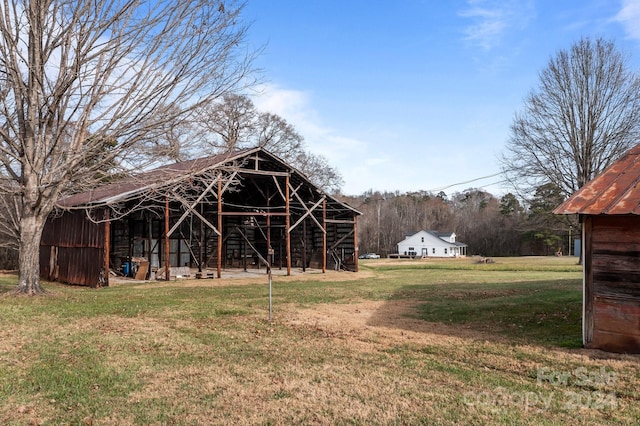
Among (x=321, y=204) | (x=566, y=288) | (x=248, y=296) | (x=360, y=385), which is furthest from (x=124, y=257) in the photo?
(x=360, y=385)

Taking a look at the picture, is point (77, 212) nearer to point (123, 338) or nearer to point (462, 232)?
point (123, 338)

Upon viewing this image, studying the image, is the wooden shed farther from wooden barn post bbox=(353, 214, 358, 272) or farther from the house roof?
wooden barn post bbox=(353, 214, 358, 272)

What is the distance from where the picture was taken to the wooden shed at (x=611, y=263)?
6.66m

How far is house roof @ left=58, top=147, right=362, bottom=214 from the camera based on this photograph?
12352 mm

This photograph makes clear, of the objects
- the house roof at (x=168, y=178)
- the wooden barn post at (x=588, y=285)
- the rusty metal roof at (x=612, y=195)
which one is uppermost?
the house roof at (x=168, y=178)

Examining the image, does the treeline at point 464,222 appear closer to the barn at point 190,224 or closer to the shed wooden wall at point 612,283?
the barn at point 190,224

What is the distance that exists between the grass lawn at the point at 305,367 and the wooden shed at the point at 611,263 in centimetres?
35

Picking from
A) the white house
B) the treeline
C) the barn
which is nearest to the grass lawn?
the barn

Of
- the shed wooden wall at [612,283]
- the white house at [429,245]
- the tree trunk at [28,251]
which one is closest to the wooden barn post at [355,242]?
the tree trunk at [28,251]

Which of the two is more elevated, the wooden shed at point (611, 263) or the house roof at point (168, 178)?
the house roof at point (168, 178)

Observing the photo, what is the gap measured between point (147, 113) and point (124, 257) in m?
13.8

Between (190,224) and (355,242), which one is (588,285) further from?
(190,224)

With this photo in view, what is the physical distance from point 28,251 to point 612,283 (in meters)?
12.6

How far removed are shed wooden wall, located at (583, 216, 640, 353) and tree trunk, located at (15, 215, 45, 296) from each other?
12196 mm
